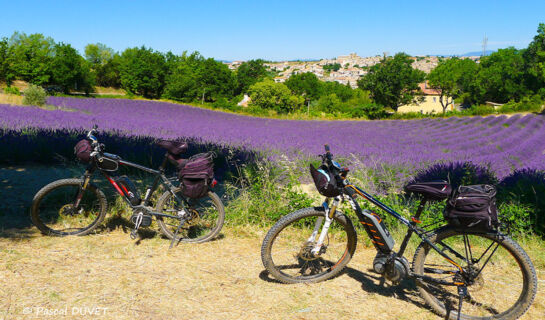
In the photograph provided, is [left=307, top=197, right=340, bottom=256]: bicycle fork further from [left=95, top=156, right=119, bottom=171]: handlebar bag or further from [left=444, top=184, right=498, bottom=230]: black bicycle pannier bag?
[left=95, top=156, right=119, bottom=171]: handlebar bag

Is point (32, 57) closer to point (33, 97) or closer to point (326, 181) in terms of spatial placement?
point (33, 97)

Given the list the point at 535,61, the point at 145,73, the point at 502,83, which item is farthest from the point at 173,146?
the point at 502,83

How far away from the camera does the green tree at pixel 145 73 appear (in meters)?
68.9

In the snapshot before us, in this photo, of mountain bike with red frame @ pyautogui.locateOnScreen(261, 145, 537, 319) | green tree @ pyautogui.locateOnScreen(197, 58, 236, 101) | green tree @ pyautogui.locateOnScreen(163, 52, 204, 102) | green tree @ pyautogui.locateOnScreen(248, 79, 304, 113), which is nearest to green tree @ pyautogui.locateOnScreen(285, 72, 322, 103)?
green tree @ pyautogui.locateOnScreen(248, 79, 304, 113)

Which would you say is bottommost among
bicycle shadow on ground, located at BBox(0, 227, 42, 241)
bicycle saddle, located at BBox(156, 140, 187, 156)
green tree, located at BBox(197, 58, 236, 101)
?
bicycle shadow on ground, located at BBox(0, 227, 42, 241)

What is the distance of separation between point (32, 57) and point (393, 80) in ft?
199

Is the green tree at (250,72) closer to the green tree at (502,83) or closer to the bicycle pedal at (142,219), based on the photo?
the green tree at (502,83)

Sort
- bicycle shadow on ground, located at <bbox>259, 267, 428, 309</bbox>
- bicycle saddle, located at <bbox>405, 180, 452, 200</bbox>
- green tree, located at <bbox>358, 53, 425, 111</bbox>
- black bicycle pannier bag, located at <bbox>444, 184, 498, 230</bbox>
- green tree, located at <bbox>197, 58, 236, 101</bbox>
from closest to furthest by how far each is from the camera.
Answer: black bicycle pannier bag, located at <bbox>444, 184, 498, 230</bbox> < bicycle saddle, located at <bbox>405, 180, 452, 200</bbox> < bicycle shadow on ground, located at <bbox>259, 267, 428, 309</bbox> < green tree, located at <bbox>358, 53, 425, 111</bbox> < green tree, located at <bbox>197, 58, 236, 101</bbox>

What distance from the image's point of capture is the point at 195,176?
359 cm

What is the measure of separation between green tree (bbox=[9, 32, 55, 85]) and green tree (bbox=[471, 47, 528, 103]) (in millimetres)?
79229

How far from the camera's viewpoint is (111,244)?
12.6 feet

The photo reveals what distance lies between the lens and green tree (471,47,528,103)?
225 feet

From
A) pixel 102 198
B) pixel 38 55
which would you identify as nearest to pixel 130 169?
pixel 102 198

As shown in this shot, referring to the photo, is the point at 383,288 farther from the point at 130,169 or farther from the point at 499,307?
the point at 130,169
